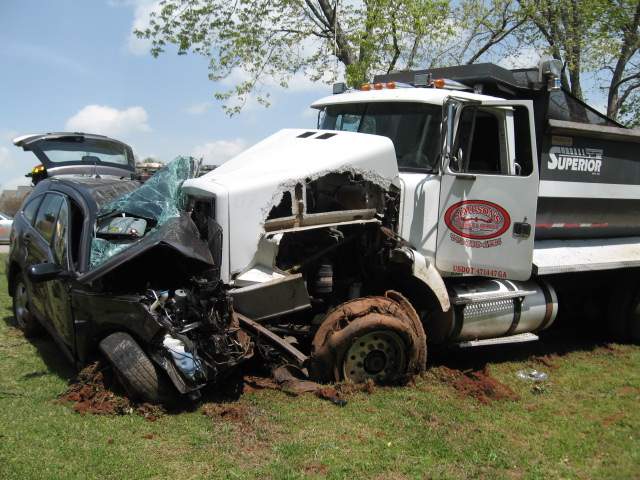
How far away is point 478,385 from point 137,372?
311 centimetres

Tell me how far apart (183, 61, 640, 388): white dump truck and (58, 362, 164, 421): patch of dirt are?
1.10 m

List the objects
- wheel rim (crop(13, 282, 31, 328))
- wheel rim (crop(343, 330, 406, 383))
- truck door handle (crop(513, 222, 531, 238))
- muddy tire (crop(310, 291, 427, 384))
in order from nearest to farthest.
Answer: muddy tire (crop(310, 291, 427, 384))
wheel rim (crop(343, 330, 406, 383))
truck door handle (crop(513, 222, 531, 238))
wheel rim (crop(13, 282, 31, 328))

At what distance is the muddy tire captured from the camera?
5352 mm

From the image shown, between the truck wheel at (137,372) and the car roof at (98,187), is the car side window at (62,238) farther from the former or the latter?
the truck wheel at (137,372)

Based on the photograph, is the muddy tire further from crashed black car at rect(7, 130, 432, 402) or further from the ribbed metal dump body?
the ribbed metal dump body

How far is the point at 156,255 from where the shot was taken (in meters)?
5.22

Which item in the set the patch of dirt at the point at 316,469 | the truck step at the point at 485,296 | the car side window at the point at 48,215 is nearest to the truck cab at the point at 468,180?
the truck step at the point at 485,296

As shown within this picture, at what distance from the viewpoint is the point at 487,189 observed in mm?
6051

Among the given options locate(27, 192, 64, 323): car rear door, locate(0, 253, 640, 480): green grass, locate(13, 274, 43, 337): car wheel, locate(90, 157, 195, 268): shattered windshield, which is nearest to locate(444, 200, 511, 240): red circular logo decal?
locate(0, 253, 640, 480): green grass

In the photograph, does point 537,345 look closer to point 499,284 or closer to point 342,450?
point 499,284

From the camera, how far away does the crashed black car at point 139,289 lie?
188 inches

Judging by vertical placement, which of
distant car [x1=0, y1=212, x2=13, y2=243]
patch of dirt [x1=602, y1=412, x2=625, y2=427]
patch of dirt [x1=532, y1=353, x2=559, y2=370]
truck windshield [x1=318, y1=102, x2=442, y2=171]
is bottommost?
distant car [x1=0, y1=212, x2=13, y2=243]

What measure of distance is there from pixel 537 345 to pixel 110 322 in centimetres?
520

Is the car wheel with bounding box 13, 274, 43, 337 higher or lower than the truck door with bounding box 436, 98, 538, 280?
lower
